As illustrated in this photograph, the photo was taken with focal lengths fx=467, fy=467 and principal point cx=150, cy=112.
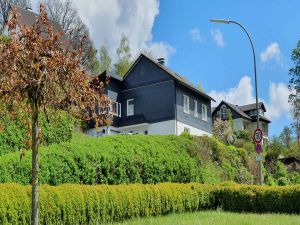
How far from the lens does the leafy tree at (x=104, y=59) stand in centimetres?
5685

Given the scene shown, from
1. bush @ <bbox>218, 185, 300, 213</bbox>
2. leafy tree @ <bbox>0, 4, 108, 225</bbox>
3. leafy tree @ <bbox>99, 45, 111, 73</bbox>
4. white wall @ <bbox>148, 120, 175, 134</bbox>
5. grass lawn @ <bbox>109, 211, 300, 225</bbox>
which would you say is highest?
leafy tree @ <bbox>99, 45, 111, 73</bbox>

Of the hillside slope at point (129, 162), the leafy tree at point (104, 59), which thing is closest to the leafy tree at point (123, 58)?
the leafy tree at point (104, 59)

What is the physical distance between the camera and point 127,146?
709 inches

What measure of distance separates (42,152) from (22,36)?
756cm

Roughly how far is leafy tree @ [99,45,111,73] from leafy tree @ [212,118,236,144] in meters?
14.9

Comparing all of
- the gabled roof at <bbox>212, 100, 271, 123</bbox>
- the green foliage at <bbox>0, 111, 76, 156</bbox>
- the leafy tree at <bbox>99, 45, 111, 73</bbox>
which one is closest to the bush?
the green foliage at <bbox>0, 111, 76, 156</bbox>

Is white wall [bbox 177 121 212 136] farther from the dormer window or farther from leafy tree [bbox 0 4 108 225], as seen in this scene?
leafy tree [bbox 0 4 108 225]

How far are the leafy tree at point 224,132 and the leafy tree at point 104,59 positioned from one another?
49.0 ft

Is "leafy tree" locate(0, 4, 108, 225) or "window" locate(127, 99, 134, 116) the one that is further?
"window" locate(127, 99, 134, 116)

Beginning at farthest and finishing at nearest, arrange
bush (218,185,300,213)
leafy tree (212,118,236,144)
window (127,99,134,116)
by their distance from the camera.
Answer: leafy tree (212,118,236,144), window (127,99,134,116), bush (218,185,300,213)

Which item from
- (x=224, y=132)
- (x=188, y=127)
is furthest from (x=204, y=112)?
(x=224, y=132)

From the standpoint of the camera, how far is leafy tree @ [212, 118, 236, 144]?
4959 centimetres

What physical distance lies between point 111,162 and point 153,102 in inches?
958

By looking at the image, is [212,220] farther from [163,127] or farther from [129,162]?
[163,127]
